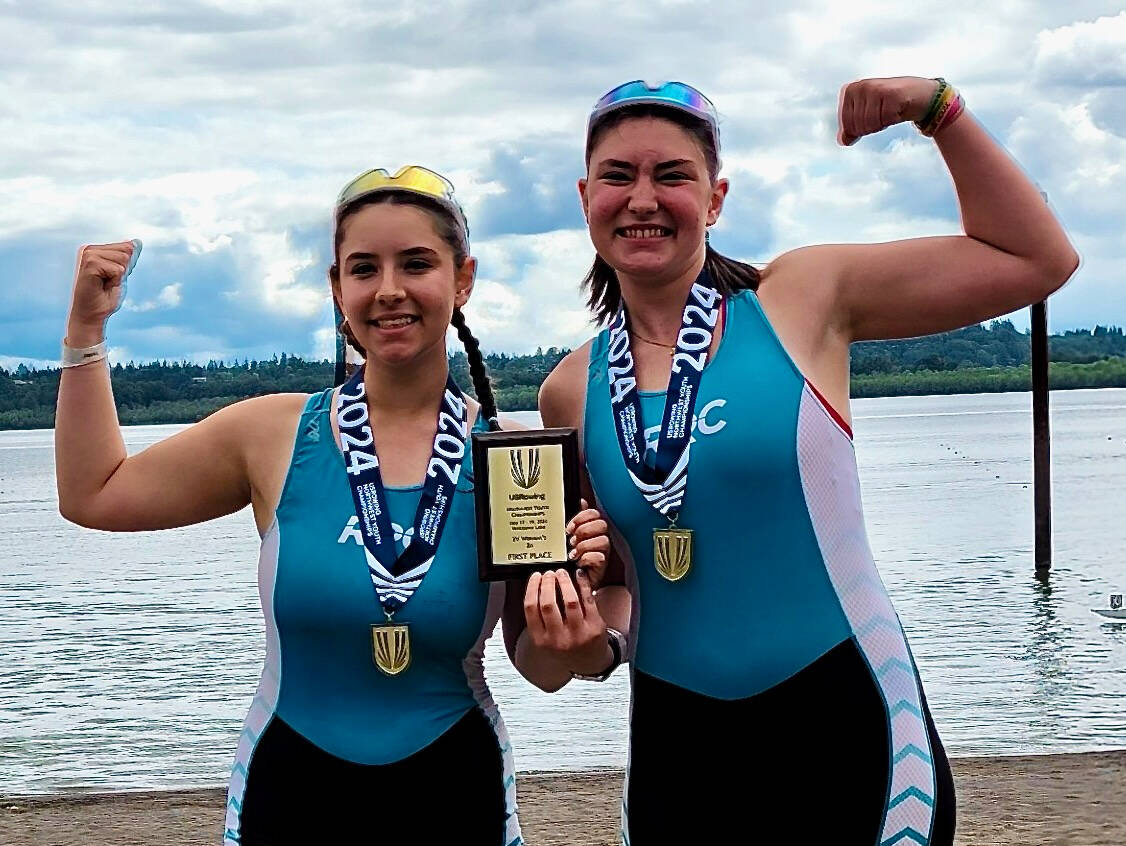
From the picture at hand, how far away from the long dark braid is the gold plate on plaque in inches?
20.2

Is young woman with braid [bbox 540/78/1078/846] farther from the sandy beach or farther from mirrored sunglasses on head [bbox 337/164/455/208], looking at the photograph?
the sandy beach

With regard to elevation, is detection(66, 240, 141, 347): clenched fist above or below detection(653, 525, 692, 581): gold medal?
above

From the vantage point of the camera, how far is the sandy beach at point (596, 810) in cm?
663

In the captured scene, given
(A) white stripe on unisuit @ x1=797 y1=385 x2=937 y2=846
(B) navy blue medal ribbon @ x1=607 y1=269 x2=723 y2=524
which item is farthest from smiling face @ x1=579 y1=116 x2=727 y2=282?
(A) white stripe on unisuit @ x1=797 y1=385 x2=937 y2=846

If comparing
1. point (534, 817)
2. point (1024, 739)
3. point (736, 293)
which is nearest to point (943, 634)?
point (1024, 739)

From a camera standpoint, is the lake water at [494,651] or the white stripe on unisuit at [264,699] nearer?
the white stripe on unisuit at [264,699]

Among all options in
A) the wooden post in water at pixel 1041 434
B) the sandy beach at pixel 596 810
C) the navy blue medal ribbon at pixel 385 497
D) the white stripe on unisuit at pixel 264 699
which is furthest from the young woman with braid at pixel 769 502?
the wooden post in water at pixel 1041 434

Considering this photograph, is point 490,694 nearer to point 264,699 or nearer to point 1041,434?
point 264,699

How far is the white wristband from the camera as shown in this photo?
3273 millimetres

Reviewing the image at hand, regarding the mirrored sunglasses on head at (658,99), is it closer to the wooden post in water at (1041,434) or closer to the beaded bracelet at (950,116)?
the beaded bracelet at (950,116)

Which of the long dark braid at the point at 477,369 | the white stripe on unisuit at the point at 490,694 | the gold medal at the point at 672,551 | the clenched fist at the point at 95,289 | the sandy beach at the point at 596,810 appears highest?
the clenched fist at the point at 95,289

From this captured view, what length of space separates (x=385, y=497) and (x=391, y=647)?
30cm

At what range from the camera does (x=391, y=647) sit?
121 inches

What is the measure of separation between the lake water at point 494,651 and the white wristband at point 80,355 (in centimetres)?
778
